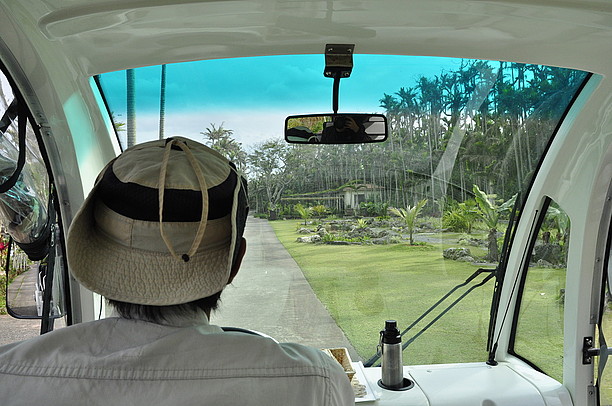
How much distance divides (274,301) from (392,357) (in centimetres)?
81

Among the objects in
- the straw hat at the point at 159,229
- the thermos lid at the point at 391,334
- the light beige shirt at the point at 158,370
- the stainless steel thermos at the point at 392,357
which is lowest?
the stainless steel thermos at the point at 392,357

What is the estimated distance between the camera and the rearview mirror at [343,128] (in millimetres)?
3025

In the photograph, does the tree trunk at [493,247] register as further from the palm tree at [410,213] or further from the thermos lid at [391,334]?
the thermos lid at [391,334]

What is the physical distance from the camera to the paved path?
3627 millimetres

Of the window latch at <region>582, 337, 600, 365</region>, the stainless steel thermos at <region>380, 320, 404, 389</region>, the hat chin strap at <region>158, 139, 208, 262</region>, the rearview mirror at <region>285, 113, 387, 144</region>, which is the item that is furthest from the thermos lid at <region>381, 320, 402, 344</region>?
the hat chin strap at <region>158, 139, 208, 262</region>

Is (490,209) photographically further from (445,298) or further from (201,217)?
(201,217)

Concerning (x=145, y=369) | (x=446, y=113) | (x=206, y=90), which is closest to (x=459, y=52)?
(x=446, y=113)

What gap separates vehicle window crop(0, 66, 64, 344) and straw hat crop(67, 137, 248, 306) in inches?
54.8

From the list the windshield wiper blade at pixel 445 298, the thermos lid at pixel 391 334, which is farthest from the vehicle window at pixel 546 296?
the thermos lid at pixel 391 334

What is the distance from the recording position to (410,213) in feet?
11.8

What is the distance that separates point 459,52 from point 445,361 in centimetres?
220

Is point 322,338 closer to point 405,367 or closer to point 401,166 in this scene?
point 405,367

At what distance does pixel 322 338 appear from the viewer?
148 inches

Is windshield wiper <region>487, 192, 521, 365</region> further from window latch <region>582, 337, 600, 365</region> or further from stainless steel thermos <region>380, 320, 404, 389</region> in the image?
stainless steel thermos <region>380, 320, 404, 389</region>
